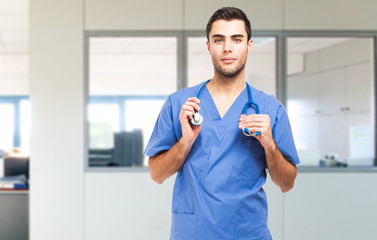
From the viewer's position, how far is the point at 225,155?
1265 mm

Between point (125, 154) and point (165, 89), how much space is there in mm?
732

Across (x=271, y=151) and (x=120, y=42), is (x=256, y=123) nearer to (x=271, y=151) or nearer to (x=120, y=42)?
(x=271, y=151)

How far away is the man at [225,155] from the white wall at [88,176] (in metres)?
2.09

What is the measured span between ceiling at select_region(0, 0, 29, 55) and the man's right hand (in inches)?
140

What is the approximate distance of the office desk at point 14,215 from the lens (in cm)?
363

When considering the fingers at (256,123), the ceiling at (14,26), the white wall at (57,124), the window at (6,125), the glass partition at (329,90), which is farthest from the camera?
the window at (6,125)

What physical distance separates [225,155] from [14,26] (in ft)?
15.2

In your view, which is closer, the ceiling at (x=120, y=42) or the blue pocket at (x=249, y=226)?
the blue pocket at (x=249, y=226)

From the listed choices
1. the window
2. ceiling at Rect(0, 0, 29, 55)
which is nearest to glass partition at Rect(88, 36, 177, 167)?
ceiling at Rect(0, 0, 29, 55)

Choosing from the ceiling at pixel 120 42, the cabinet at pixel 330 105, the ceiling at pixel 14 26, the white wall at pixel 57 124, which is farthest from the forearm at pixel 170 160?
the cabinet at pixel 330 105

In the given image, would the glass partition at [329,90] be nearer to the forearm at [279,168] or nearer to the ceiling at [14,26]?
the ceiling at [14,26]

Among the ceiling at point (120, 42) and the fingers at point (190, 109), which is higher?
the ceiling at point (120, 42)

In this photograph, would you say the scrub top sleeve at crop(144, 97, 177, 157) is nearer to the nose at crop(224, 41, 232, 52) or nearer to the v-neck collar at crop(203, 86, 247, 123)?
the v-neck collar at crop(203, 86, 247, 123)

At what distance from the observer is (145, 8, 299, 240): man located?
1.21 m
